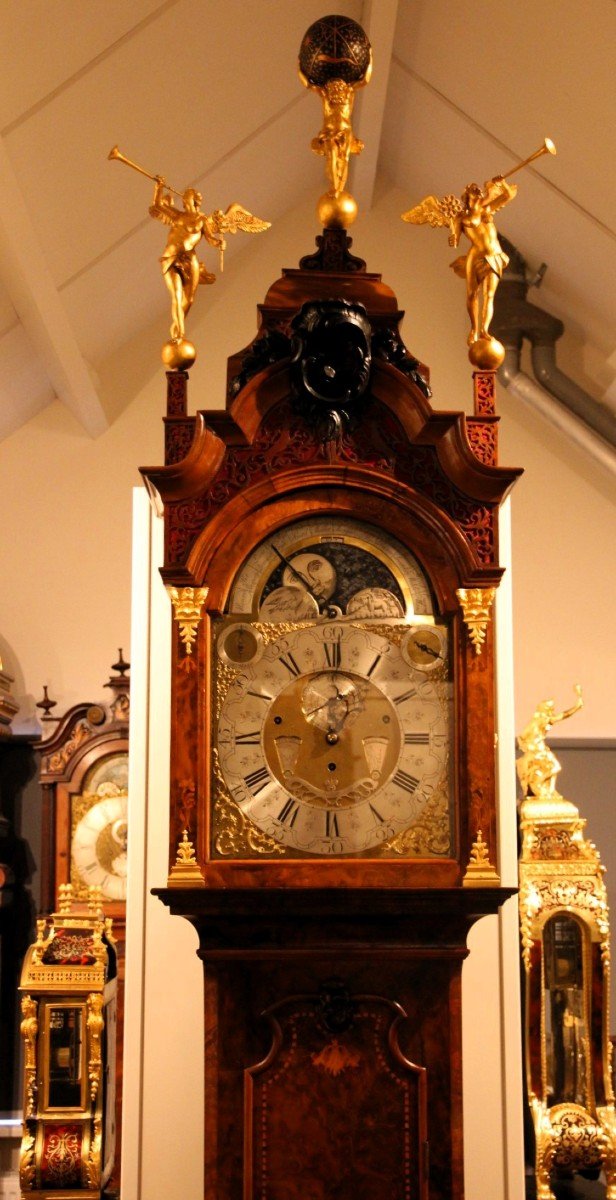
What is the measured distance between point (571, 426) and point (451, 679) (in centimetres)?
452

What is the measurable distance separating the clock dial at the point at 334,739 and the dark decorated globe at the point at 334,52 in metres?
1.12

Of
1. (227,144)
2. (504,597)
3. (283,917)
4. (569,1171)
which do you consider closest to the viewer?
(283,917)

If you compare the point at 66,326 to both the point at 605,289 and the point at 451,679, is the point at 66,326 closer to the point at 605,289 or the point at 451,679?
the point at 605,289

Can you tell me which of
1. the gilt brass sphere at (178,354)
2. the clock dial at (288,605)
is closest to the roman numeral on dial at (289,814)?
the clock dial at (288,605)

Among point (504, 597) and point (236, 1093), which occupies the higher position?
point (504, 597)

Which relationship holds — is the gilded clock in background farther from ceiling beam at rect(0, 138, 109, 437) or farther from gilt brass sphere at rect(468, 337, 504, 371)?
gilt brass sphere at rect(468, 337, 504, 371)

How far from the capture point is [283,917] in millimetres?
2656

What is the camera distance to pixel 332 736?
2.74m

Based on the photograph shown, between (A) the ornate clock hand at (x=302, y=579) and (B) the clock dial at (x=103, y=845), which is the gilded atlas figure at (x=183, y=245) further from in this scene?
(B) the clock dial at (x=103, y=845)

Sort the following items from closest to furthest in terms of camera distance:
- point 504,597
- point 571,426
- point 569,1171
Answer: point 504,597 < point 569,1171 < point 571,426

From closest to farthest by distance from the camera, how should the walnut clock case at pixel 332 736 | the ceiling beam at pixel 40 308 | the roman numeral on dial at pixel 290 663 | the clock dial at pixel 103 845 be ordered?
1. the walnut clock case at pixel 332 736
2. the roman numeral on dial at pixel 290 663
3. the ceiling beam at pixel 40 308
4. the clock dial at pixel 103 845

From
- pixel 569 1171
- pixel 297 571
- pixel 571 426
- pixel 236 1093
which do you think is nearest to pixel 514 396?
pixel 571 426

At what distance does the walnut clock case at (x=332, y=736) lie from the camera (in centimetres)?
266

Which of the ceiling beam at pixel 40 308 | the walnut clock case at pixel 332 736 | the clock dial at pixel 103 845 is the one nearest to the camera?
the walnut clock case at pixel 332 736
